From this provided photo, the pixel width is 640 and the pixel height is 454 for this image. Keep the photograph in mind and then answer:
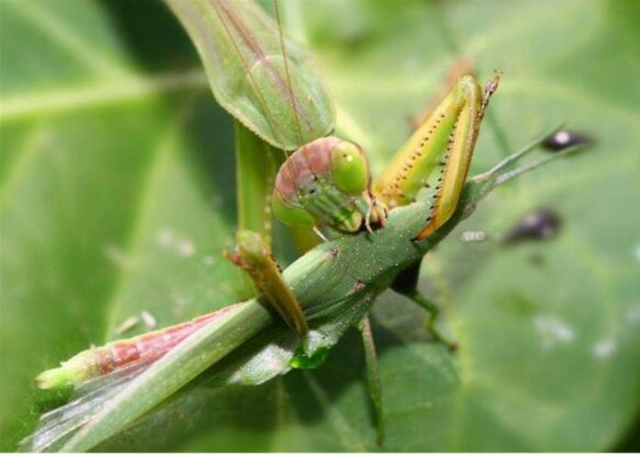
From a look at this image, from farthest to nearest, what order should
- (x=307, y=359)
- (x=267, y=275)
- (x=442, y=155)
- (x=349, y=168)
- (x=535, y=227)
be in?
(x=535, y=227), (x=442, y=155), (x=307, y=359), (x=349, y=168), (x=267, y=275)

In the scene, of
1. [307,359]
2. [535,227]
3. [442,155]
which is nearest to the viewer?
[307,359]

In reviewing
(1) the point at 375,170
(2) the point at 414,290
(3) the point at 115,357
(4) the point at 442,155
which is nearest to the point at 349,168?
(4) the point at 442,155

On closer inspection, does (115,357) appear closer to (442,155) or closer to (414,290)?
(414,290)

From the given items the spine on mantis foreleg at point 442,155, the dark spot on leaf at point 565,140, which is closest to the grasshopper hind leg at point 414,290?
the spine on mantis foreleg at point 442,155

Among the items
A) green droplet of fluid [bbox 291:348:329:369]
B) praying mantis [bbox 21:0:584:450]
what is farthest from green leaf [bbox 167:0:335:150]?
green droplet of fluid [bbox 291:348:329:369]

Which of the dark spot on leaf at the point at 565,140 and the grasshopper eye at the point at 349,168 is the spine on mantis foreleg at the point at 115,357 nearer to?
the grasshopper eye at the point at 349,168

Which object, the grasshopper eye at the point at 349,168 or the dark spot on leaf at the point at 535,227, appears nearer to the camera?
the grasshopper eye at the point at 349,168

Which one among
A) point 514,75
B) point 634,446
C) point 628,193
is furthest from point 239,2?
point 634,446

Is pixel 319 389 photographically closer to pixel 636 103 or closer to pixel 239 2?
pixel 239 2

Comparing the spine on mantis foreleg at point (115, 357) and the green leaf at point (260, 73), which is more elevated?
the green leaf at point (260, 73)
